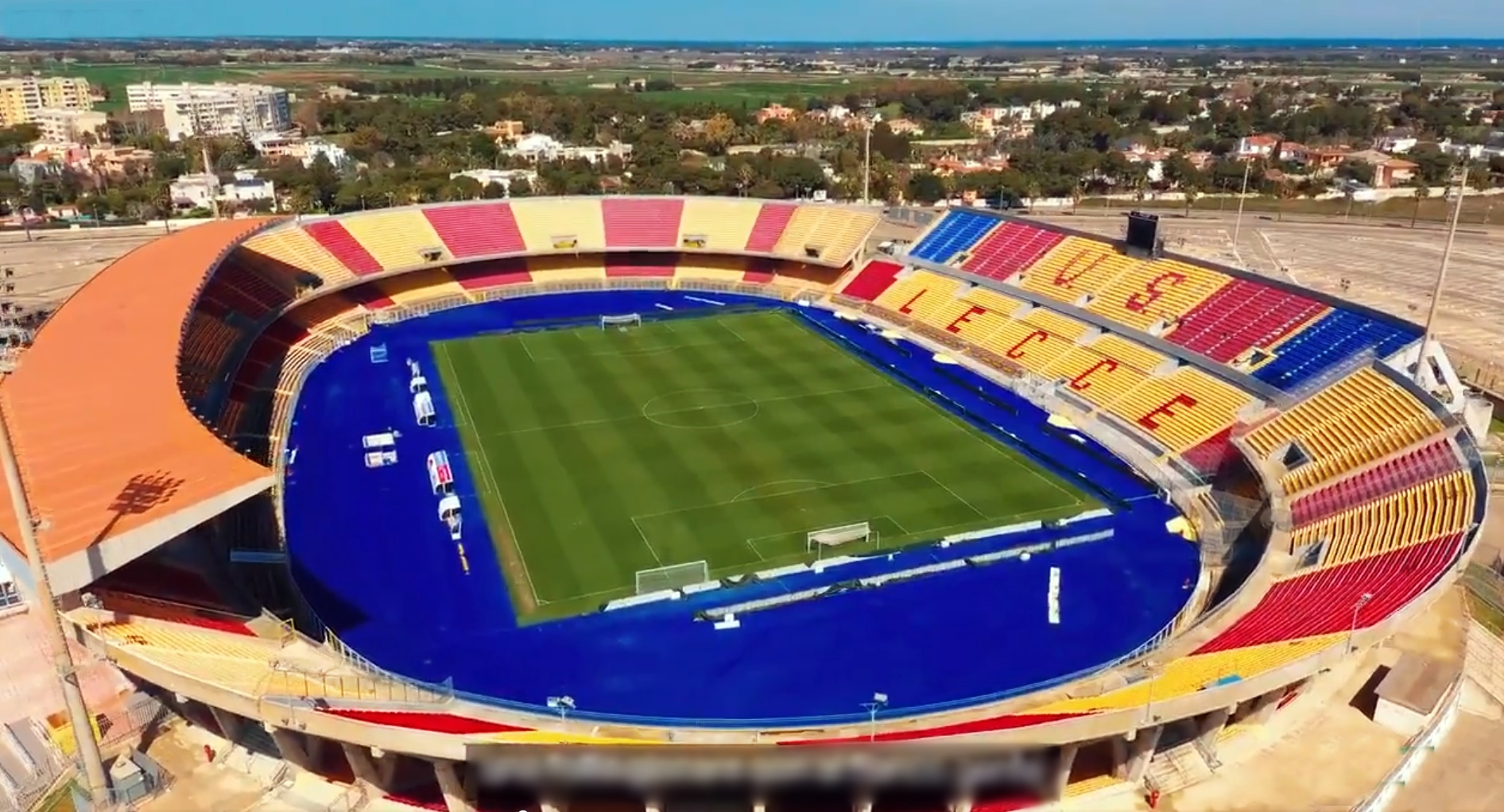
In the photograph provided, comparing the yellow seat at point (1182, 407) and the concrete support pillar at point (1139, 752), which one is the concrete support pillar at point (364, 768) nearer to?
the concrete support pillar at point (1139, 752)

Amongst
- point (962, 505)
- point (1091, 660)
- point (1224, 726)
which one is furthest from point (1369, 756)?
point (962, 505)

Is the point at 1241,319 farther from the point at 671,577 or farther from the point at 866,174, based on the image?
the point at 866,174

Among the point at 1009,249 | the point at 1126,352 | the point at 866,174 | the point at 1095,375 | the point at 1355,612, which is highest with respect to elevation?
the point at 866,174

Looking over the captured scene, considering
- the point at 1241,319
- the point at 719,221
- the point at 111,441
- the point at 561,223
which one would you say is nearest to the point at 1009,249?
the point at 1241,319

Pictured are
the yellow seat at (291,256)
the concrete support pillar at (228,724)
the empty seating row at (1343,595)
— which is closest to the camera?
the concrete support pillar at (228,724)

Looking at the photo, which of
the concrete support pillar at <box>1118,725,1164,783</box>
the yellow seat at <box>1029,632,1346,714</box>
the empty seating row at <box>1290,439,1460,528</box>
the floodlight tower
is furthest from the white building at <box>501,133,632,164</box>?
the concrete support pillar at <box>1118,725,1164,783</box>

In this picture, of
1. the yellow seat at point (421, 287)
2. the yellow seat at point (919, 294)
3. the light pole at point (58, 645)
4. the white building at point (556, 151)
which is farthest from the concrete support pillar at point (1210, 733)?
the white building at point (556, 151)

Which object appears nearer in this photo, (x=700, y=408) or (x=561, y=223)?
(x=700, y=408)
